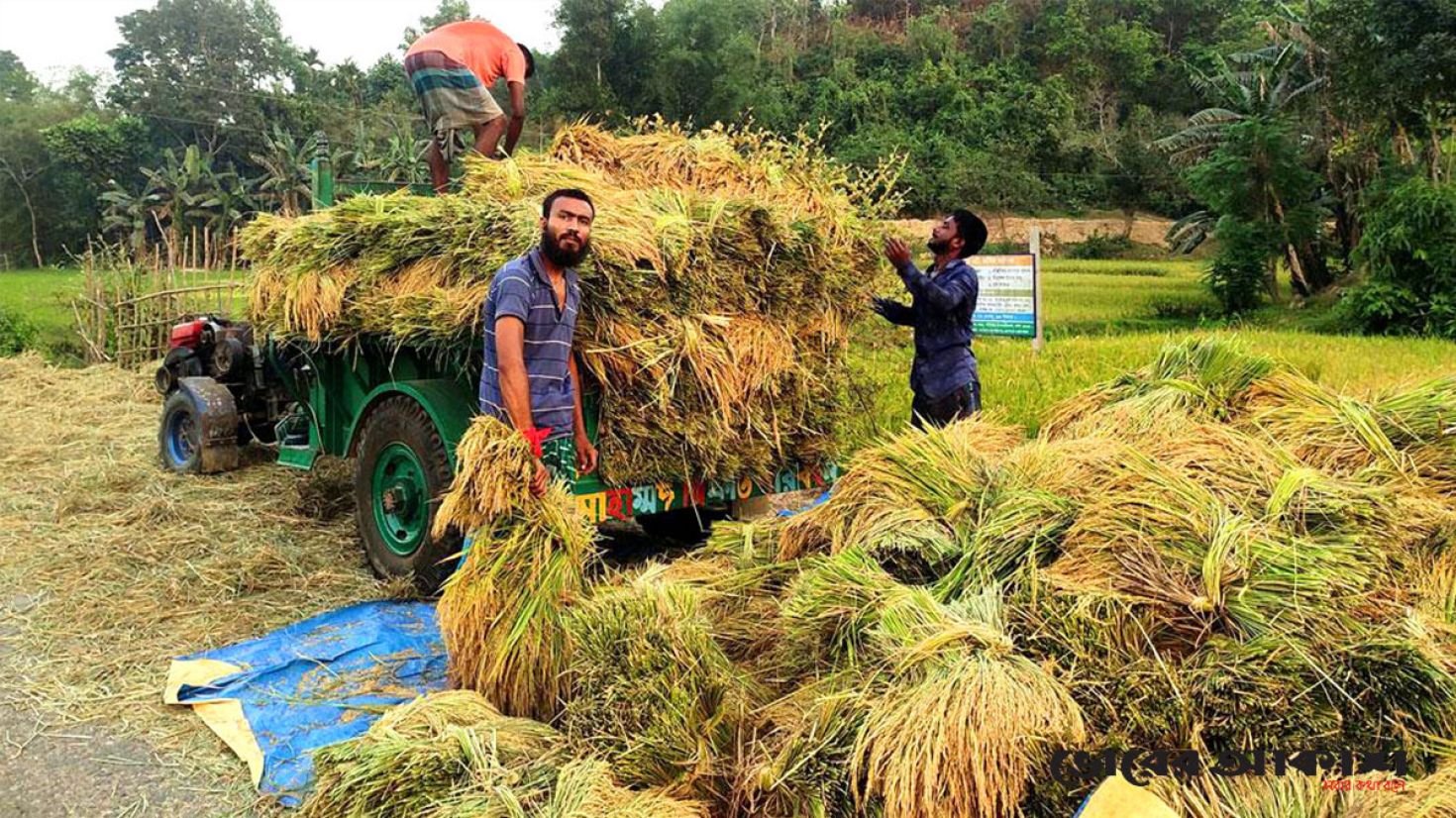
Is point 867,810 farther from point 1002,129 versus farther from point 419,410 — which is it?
point 1002,129

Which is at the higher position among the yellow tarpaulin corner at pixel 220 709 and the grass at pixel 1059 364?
the grass at pixel 1059 364

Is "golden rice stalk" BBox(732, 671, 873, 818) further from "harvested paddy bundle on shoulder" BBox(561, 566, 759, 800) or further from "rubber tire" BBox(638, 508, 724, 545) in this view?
"rubber tire" BBox(638, 508, 724, 545)

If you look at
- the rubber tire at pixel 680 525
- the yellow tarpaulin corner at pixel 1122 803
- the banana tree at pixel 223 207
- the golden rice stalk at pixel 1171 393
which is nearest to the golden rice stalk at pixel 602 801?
the yellow tarpaulin corner at pixel 1122 803

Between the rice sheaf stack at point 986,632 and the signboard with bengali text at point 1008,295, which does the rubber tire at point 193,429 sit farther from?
the signboard with bengali text at point 1008,295

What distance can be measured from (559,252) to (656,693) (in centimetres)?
182

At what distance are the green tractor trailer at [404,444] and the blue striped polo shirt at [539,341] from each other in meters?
0.38

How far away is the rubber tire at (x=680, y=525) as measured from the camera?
5.52 meters

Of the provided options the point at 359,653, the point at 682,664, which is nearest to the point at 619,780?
the point at 682,664

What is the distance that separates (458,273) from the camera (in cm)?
418

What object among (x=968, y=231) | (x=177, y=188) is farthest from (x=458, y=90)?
(x=177, y=188)

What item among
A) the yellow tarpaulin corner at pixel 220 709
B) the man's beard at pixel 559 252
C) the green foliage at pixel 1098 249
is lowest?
the yellow tarpaulin corner at pixel 220 709

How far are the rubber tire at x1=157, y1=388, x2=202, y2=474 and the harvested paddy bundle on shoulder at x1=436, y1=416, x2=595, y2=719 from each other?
4423 millimetres

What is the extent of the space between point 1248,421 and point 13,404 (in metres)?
11.6

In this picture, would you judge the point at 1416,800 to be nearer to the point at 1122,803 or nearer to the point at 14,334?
the point at 1122,803
